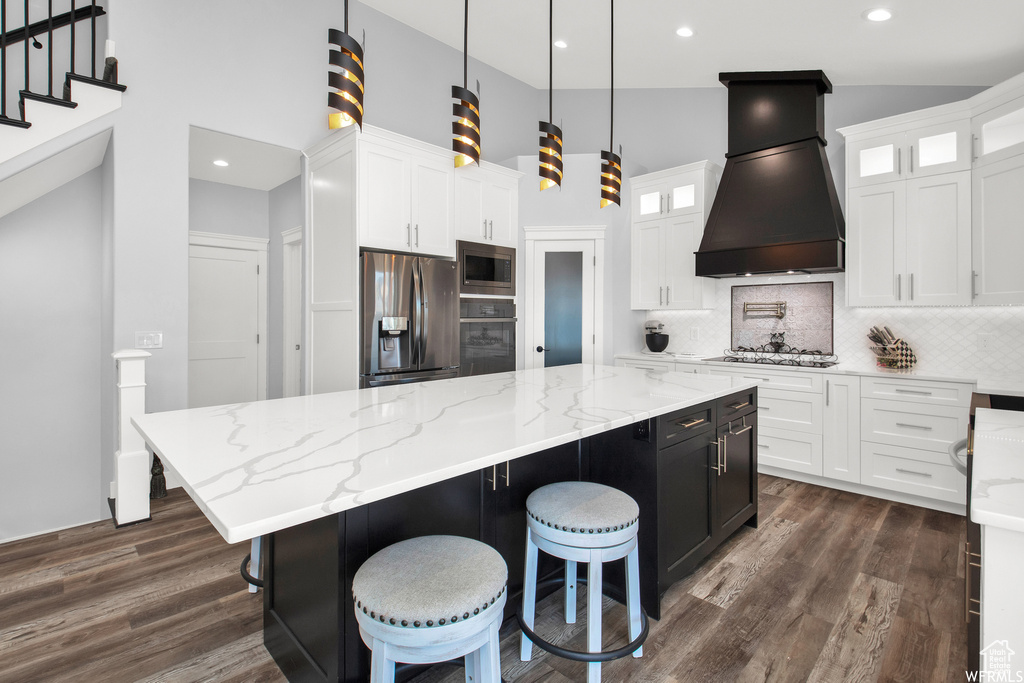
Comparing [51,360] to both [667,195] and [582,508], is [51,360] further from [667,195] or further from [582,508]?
[667,195]

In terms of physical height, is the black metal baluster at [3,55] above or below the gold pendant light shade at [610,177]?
above

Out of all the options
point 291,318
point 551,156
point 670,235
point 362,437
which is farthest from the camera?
point 291,318

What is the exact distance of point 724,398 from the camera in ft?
8.08

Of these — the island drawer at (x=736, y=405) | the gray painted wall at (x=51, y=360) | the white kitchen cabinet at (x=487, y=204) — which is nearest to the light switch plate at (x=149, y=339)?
the gray painted wall at (x=51, y=360)

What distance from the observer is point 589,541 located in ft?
5.19

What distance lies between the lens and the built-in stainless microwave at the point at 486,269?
4012mm

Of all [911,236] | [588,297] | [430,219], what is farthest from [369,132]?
[911,236]

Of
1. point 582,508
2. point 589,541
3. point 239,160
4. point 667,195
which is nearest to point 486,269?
point 667,195

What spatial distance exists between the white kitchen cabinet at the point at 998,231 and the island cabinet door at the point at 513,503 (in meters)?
3.01

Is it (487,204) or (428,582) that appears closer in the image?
(428,582)

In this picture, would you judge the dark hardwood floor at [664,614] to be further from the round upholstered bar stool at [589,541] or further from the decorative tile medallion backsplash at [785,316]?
the decorative tile medallion backsplash at [785,316]

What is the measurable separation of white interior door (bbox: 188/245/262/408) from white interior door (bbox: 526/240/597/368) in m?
2.92

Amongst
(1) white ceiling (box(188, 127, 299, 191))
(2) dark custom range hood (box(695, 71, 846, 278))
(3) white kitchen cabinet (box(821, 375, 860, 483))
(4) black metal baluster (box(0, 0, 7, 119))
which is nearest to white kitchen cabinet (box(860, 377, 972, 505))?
(3) white kitchen cabinet (box(821, 375, 860, 483))

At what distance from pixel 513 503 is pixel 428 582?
737 mm
